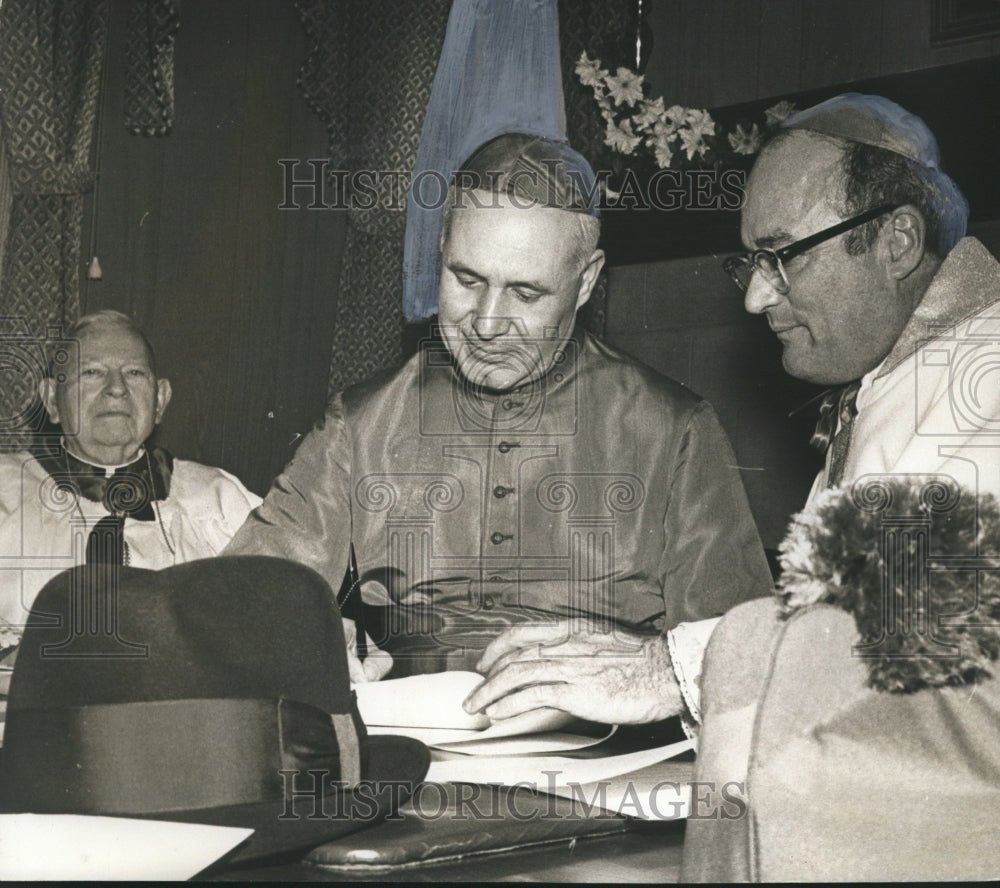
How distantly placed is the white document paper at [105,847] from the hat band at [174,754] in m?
0.03

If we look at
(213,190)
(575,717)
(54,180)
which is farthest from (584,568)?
(54,180)

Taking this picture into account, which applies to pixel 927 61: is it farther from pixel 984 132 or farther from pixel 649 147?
pixel 649 147

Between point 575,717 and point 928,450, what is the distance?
89 centimetres

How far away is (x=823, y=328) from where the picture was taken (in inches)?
118

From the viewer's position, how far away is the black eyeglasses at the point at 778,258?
2949 millimetres

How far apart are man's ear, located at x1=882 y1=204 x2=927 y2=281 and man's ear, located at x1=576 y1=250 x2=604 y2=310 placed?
1.98 feet

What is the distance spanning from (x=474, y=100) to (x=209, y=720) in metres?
1.47

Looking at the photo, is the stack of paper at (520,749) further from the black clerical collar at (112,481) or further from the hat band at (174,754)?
the black clerical collar at (112,481)

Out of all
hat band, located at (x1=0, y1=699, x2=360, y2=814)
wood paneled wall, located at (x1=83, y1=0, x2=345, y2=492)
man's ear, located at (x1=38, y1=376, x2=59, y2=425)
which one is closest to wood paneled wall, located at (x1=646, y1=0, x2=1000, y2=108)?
wood paneled wall, located at (x1=83, y1=0, x2=345, y2=492)

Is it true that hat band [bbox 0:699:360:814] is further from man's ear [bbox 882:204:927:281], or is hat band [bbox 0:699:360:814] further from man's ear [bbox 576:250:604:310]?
man's ear [bbox 882:204:927:281]

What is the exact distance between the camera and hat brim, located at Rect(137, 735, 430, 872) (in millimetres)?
2559

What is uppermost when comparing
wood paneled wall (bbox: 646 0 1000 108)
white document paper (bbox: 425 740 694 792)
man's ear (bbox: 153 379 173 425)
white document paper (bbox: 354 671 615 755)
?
wood paneled wall (bbox: 646 0 1000 108)

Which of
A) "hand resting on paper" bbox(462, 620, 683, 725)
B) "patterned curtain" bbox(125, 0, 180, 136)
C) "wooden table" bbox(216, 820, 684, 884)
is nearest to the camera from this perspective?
"wooden table" bbox(216, 820, 684, 884)

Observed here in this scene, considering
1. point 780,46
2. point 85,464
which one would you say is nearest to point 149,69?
point 85,464
